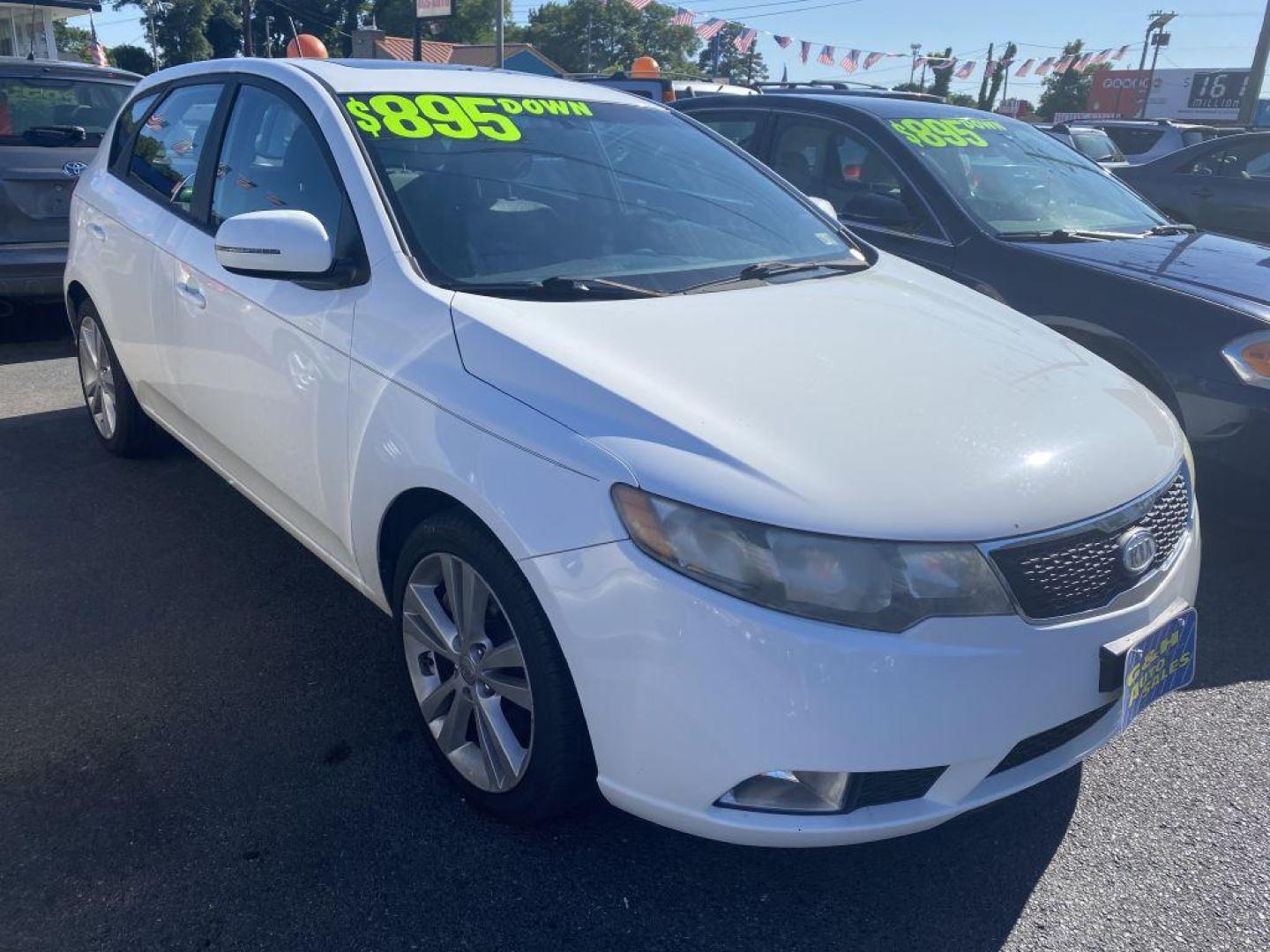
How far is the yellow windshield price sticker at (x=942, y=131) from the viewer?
491 cm

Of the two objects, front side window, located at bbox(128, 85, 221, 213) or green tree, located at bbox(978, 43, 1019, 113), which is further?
green tree, located at bbox(978, 43, 1019, 113)

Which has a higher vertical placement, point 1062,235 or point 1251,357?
point 1062,235

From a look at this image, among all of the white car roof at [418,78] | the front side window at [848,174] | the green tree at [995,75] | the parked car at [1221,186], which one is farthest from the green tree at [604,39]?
the white car roof at [418,78]

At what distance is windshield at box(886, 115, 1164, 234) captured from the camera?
15.4 feet

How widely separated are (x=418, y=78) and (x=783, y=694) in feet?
7.57

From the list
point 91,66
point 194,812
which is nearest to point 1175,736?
point 194,812

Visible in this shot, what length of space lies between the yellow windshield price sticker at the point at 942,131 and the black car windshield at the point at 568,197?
162 cm

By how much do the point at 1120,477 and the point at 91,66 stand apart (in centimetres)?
702

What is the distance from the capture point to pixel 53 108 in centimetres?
659

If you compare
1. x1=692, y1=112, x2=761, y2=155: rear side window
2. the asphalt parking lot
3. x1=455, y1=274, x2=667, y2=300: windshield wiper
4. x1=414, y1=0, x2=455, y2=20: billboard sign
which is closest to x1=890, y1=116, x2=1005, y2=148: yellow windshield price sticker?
x1=692, y1=112, x2=761, y2=155: rear side window

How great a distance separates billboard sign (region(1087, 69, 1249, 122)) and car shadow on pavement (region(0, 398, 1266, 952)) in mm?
49289

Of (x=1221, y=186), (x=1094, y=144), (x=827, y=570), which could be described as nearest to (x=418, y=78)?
(x=827, y=570)

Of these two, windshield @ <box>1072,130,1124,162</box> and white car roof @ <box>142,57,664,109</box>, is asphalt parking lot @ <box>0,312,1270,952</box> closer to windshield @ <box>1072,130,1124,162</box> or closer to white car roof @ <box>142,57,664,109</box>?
white car roof @ <box>142,57,664,109</box>

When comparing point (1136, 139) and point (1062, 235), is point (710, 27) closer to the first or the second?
point (1136, 139)
